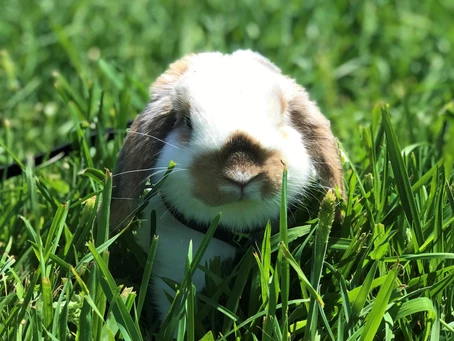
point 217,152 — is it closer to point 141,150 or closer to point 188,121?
point 188,121

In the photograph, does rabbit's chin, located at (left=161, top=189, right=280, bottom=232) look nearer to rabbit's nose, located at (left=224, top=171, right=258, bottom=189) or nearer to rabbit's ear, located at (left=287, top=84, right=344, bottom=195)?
rabbit's nose, located at (left=224, top=171, right=258, bottom=189)

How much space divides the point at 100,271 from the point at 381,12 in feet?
10.4

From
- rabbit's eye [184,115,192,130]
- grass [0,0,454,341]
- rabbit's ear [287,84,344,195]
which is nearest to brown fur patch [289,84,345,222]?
rabbit's ear [287,84,344,195]

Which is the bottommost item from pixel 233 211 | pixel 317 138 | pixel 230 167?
pixel 233 211

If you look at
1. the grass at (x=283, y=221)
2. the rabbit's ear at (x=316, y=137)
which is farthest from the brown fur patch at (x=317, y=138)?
the grass at (x=283, y=221)

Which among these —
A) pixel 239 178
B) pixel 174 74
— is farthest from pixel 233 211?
pixel 174 74

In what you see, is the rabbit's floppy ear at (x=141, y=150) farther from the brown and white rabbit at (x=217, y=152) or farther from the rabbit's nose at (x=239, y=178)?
the rabbit's nose at (x=239, y=178)

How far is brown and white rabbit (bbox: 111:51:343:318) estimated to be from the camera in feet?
6.16

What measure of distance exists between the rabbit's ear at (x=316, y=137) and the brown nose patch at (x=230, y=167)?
0.69 ft

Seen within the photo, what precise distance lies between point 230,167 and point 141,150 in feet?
1.06

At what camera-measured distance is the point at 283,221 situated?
1.86 m

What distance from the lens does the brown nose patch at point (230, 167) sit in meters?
1.85

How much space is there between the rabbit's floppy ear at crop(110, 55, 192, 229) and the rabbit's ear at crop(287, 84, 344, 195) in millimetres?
331

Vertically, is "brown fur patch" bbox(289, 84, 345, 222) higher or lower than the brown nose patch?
higher
